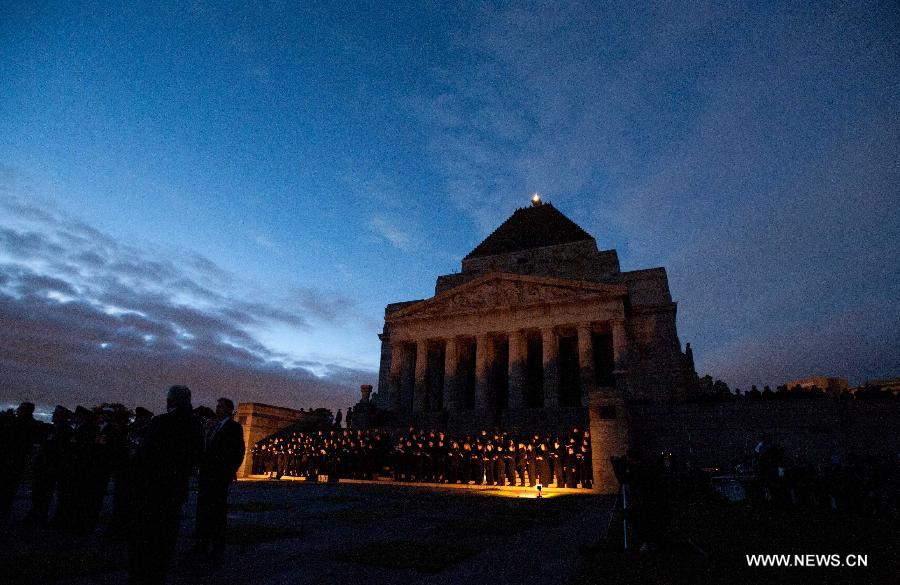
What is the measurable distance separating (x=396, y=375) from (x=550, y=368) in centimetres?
1158

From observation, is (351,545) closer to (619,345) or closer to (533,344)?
(619,345)

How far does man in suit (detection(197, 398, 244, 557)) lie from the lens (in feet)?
17.5

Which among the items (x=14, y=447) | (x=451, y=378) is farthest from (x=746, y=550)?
(x=451, y=378)

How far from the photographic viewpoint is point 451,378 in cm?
3186

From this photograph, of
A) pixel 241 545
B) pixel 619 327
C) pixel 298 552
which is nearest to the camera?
pixel 298 552

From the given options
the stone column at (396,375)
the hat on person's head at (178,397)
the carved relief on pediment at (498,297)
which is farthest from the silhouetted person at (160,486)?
the stone column at (396,375)

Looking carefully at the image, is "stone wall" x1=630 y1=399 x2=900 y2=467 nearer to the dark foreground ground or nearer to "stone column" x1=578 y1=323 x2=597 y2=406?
"stone column" x1=578 y1=323 x2=597 y2=406

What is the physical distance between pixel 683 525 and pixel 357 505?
21.7ft

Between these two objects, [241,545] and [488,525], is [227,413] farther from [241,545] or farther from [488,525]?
[488,525]

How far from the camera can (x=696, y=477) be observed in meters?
14.5

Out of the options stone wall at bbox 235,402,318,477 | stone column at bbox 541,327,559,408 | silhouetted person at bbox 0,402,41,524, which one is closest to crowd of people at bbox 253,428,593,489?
stone wall at bbox 235,402,318,477

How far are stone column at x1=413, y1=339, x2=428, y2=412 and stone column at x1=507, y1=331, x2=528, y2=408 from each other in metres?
6.30

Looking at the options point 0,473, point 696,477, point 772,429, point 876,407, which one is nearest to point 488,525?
point 0,473

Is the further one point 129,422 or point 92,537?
point 129,422
